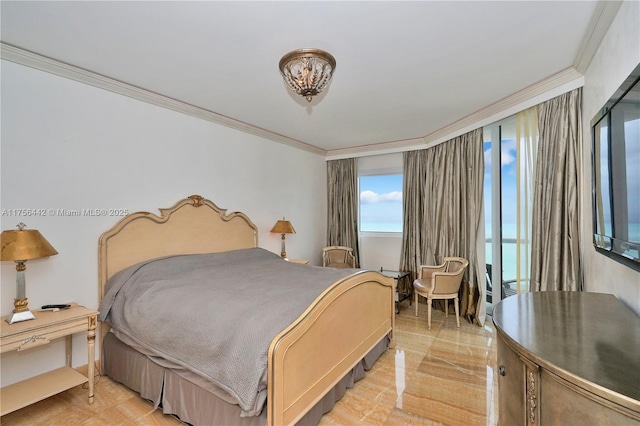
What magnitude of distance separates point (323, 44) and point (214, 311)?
6.43 ft

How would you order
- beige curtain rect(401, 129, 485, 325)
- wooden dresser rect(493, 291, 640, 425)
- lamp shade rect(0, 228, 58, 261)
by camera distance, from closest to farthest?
wooden dresser rect(493, 291, 640, 425) → lamp shade rect(0, 228, 58, 261) → beige curtain rect(401, 129, 485, 325)

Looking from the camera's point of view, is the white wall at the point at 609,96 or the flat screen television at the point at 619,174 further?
the white wall at the point at 609,96

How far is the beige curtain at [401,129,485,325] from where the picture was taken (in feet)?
12.2

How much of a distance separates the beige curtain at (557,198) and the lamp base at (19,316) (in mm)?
3935

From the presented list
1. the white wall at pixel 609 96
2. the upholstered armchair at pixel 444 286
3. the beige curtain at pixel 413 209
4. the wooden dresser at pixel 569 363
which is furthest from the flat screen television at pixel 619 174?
the beige curtain at pixel 413 209

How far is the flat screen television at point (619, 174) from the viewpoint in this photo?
1.23 metres

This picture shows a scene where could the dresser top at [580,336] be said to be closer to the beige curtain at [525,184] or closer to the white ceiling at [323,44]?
the beige curtain at [525,184]

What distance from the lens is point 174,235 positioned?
3088mm

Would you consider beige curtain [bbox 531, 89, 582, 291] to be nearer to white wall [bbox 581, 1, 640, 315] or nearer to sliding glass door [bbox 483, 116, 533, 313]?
white wall [bbox 581, 1, 640, 315]

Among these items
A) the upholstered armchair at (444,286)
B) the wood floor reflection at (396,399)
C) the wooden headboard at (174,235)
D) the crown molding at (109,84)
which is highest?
the crown molding at (109,84)

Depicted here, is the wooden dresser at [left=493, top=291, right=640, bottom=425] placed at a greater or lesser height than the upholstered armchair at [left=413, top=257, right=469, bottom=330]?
greater

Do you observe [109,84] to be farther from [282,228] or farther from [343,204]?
[343,204]

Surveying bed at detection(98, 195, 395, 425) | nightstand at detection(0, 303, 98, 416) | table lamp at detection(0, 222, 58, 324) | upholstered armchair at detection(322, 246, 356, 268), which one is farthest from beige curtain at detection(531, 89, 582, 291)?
table lamp at detection(0, 222, 58, 324)

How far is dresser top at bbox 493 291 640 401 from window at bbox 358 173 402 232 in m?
3.48
